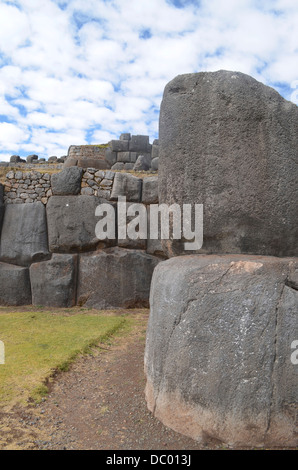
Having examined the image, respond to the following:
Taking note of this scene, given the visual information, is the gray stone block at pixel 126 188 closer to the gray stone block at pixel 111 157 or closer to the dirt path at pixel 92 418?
the dirt path at pixel 92 418

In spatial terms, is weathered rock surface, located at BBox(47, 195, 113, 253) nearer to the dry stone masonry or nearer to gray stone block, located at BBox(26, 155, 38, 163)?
the dry stone masonry

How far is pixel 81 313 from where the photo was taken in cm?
809

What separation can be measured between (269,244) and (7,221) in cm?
731

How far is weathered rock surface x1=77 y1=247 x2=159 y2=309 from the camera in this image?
866 centimetres

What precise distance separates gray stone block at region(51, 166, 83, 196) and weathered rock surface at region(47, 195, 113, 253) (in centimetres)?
16

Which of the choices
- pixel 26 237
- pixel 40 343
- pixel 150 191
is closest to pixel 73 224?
pixel 26 237

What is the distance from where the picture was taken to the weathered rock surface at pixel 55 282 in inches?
342

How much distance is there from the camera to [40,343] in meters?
5.43

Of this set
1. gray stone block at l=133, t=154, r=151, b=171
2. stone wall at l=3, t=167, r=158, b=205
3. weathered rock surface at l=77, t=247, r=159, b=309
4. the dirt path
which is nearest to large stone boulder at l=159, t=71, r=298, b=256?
the dirt path

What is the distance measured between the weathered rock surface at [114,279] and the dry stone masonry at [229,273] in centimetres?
521

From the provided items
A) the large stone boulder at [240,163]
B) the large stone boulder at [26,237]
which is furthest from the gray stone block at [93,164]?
the large stone boulder at [240,163]

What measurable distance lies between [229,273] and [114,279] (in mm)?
6016

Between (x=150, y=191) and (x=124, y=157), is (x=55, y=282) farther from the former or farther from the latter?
(x=124, y=157)

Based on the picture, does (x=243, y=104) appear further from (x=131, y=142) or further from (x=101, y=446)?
(x=131, y=142)
